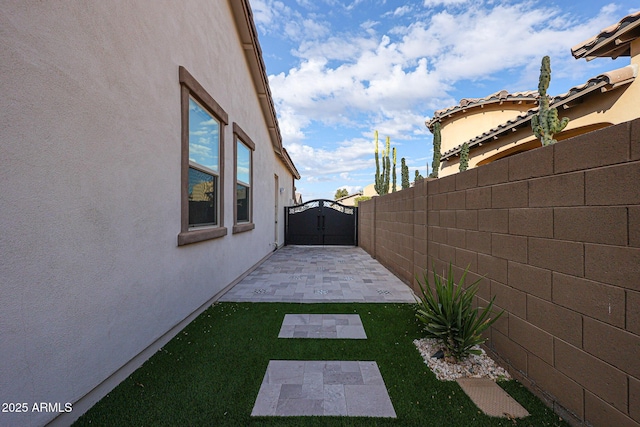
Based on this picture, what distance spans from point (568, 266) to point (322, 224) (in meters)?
10.3

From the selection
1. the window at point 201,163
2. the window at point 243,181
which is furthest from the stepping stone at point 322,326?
the window at point 243,181

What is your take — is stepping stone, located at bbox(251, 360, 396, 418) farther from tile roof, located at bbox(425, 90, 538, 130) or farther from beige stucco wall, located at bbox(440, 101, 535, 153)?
tile roof, located at bbox(425, 90, 538, 130)

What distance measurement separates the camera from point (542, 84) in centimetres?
388

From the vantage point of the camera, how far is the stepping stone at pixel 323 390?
6.37 feet

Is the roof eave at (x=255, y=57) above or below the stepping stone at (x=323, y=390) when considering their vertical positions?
above

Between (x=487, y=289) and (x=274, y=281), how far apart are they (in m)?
4.03

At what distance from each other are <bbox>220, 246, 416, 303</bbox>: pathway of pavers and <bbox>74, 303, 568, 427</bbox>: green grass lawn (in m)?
0.95

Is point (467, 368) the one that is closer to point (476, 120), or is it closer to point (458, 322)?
point (458, 322)

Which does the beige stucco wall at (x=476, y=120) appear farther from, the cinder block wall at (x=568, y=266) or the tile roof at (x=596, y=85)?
the cinder block wall at (x=568, y=266)

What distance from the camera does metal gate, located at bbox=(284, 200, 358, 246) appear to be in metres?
12.0

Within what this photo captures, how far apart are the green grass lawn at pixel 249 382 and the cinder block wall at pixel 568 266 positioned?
1.14 ft

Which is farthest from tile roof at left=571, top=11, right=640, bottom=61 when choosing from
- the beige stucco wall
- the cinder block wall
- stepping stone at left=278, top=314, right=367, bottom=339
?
stepping stone at left=278, top=314, right=367, bottom=339

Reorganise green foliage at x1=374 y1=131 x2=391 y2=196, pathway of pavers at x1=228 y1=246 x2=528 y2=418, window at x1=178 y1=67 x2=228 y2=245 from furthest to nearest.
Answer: green foliage at x1=374 y1=131 x2=391 y2=196
window at x1=178 y1=67 x2=228 y2=245
pathway of pavers at x1=228 y1=246 x2=528 y2=418

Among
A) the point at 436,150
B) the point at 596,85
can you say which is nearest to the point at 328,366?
the point at 436,150
